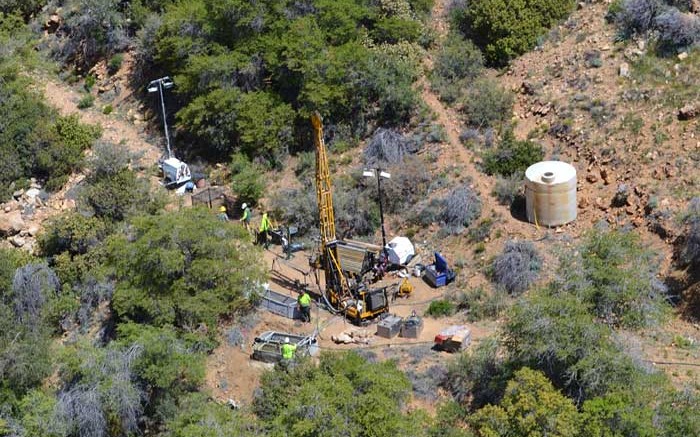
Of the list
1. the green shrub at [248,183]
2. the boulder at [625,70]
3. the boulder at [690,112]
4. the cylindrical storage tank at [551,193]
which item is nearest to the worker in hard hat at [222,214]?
the green shrub at [248,183]

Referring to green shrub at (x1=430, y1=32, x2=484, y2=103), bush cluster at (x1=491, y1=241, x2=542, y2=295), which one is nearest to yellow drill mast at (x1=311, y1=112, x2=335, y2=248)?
bush cluster at (x1=491, y1=241, x2=542, y2=295)

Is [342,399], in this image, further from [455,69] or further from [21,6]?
[21,6]

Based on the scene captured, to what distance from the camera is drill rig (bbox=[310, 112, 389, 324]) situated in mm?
36500

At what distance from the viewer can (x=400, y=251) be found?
3859 centimetres

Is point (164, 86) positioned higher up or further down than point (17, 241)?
higher up

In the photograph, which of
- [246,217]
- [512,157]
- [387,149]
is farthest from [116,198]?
[512,157]

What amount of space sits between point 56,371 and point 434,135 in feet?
49.5

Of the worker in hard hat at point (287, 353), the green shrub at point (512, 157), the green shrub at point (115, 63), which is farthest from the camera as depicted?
the green shrub at point (115, 63)

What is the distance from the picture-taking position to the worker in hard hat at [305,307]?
36.7 metres

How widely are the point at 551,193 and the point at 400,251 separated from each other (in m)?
5.11

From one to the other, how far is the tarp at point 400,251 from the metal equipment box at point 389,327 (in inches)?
122

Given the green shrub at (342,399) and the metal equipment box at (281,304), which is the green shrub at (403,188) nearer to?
the metal equipment box at (281,304)

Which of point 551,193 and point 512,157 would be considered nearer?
point 551,193

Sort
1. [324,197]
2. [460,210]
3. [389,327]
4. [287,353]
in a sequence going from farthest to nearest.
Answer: [460,210], [324,197], [389,327], [287,353]
